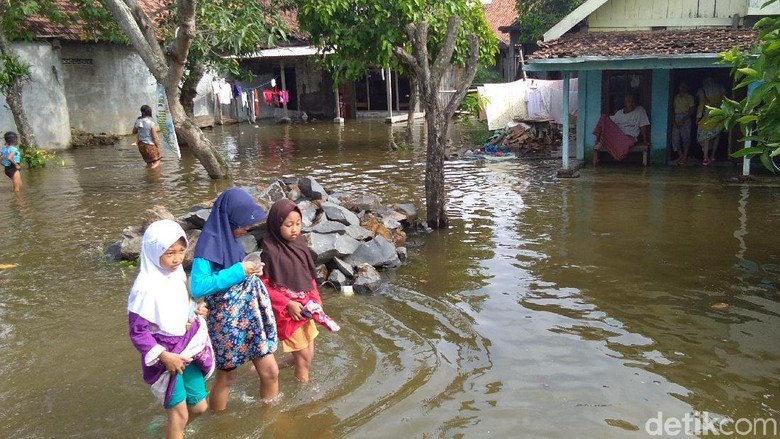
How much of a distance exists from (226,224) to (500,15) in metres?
35.2

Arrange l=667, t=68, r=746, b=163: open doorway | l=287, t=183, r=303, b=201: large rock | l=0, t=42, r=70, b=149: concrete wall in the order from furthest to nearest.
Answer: l=0, t=42, r=70, b=149: concrete wall < l=667, t=68, r=746, b=163: open doorway < l=287, t=183, r=303, b=201: large rock

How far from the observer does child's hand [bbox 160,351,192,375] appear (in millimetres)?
3428

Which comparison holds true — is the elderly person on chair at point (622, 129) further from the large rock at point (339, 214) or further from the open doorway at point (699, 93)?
the large rock at point (339, 214)

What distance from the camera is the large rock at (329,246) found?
23.3 feet

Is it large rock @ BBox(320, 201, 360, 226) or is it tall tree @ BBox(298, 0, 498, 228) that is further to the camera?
tall tree @ BBox(298, 0, 498, 228)

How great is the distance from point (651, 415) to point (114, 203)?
9.54 meters

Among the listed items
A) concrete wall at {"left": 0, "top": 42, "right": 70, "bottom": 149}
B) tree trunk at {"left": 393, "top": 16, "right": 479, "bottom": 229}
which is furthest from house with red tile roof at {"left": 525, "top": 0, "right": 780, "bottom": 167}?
concrete wall at {"left": 0, "top": 42, "right": 70, "bottom": 149}

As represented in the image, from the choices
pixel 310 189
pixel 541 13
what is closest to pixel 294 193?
pixel 310 189

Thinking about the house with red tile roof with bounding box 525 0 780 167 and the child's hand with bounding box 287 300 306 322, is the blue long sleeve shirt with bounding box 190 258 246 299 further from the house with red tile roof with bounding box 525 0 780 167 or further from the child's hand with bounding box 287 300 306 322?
the house with red tile roof with bounding box 525 0 780 167

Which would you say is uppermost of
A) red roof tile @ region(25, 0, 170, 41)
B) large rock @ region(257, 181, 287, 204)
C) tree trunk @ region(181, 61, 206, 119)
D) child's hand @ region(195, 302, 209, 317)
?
red roof tile @ region(25, 0, 170, 41)

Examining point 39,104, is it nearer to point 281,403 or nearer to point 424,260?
point 424,260

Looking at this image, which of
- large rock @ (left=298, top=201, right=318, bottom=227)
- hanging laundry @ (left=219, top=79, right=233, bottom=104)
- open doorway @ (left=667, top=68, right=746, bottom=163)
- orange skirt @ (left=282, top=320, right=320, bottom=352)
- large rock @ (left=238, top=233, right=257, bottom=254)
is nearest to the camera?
orange skirt @ (left=282, top=320, right=320, bottom=352)

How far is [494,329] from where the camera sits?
5641mm

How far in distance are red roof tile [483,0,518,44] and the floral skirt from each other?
3091 cm
